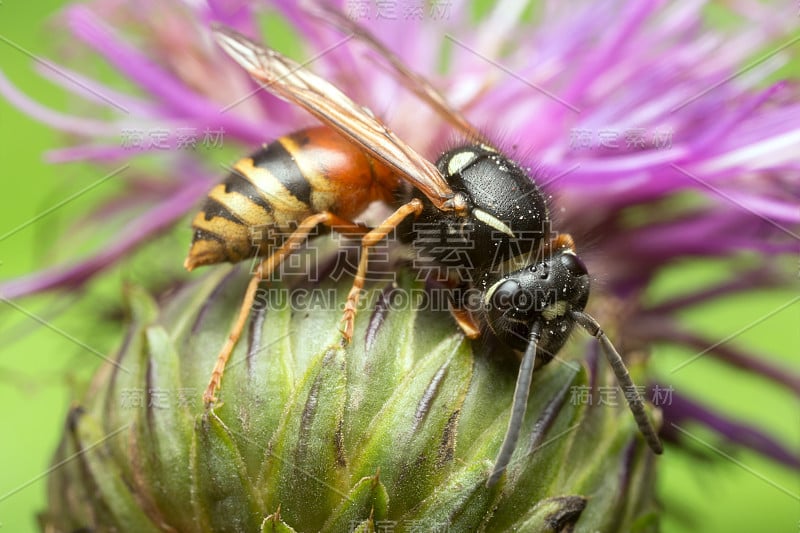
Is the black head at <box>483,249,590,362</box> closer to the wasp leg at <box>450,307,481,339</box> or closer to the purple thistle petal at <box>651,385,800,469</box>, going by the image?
the wasp leg at <box>450,307,481,339</box>

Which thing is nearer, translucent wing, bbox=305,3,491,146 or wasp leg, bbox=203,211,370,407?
wasp leg, bbox=203,211,370,407

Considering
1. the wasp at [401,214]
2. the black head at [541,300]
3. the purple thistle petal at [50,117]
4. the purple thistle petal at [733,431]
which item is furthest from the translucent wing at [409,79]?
the purple thistle petal at [733,431]

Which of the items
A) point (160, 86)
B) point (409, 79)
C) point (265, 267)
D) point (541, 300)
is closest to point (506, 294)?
point (541, 300)

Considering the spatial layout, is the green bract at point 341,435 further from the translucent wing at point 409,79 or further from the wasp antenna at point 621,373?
the translucent wing at point 409,79

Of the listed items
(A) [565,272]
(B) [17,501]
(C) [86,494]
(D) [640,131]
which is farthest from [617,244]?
(B) [17,501]

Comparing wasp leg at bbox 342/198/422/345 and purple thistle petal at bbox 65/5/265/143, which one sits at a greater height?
purple thistle petal at bbox 65/5/265/143

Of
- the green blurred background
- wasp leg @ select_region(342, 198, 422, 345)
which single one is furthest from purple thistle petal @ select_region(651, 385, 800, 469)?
wasp leg @ select_region(342, 198, 422, 345)
